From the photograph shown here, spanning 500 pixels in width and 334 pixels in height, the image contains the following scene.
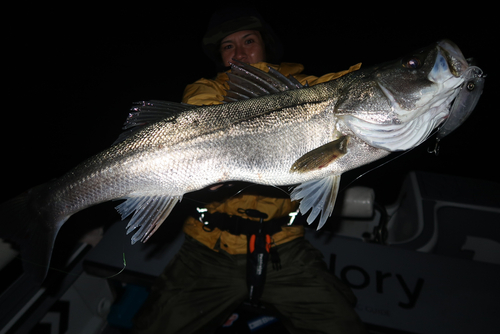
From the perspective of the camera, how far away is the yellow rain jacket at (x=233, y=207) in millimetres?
2250

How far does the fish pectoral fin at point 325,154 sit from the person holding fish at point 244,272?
2.68ft

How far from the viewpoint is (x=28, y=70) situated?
45.7 ft

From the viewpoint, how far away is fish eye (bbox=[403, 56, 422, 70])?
1.33 meters

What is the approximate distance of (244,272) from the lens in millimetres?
2340

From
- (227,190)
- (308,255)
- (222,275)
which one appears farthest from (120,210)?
(308,255)

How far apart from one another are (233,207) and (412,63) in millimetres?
1615

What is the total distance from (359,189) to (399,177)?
285 inches

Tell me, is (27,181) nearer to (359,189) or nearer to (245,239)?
(245,239)

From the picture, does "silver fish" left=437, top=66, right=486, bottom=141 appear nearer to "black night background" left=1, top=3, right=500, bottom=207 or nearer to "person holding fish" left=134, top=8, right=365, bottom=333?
"black night background" left=1, top=3, right=500, bottom=207

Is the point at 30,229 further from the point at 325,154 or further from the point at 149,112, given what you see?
the point at 325,154

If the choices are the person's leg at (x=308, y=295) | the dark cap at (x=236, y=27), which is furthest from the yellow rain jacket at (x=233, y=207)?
the dark cap at (x=236, y=27)

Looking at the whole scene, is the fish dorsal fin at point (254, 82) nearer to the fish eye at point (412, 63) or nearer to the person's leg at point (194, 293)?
the fish eye at point (412, 63)

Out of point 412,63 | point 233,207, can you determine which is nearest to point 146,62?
point 233,207

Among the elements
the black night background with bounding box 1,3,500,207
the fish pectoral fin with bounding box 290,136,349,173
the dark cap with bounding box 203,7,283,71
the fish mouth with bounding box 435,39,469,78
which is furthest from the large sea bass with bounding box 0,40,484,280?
the dark cap with bounding box 203,7,283,71
